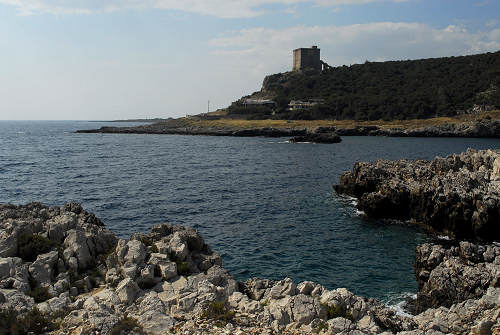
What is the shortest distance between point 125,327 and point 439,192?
31014 millimetres

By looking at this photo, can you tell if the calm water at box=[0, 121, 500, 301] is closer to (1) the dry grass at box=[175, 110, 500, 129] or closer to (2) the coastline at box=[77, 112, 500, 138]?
(2) the coastline at box=[77, 112, 500, 138]

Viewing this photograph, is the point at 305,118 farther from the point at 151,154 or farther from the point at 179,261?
the point at 179,261

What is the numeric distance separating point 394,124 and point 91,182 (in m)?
121

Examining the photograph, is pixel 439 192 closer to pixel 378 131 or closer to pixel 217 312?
pixel 217 312

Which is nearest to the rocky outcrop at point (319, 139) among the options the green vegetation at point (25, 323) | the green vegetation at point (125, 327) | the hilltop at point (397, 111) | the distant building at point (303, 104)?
the hilltop at point (397, 111)

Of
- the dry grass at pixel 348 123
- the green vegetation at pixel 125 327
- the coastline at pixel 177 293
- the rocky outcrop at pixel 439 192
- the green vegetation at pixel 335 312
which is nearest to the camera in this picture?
the green vegetation at pixel 125 327

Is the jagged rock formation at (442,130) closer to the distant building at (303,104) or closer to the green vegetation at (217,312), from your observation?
the distant building at (303,104)

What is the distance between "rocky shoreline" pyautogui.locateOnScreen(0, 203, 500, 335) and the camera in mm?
13953

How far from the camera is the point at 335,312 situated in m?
14.8

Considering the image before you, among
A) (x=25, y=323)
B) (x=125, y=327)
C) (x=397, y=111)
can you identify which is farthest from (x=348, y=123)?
(x=25, y=323)

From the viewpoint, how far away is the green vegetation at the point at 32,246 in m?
18.9

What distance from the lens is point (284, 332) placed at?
1389 cm

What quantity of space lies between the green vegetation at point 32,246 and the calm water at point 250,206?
11232 millimetres

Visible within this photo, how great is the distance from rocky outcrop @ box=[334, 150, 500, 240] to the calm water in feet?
7.78
